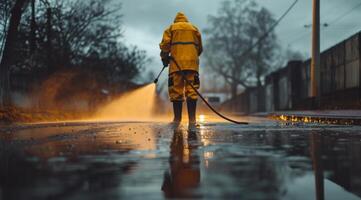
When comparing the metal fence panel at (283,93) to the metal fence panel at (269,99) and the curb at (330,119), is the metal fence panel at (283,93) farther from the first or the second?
the curb at (330,119)

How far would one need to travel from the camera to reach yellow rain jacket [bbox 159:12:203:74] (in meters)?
10.6

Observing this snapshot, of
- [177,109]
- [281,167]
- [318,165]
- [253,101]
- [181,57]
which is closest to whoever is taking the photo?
[281,167]

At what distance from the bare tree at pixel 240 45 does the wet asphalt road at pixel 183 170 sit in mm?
59250

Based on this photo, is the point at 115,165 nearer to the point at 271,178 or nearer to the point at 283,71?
the point at 271,178

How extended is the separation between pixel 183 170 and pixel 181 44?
7.25 metres

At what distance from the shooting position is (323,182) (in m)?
3.18

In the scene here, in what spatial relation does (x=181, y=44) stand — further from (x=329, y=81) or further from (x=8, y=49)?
(x=329, y=81)

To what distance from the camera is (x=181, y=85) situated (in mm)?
10883

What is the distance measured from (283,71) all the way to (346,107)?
619 inches

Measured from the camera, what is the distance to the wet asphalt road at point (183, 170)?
2.85 metres

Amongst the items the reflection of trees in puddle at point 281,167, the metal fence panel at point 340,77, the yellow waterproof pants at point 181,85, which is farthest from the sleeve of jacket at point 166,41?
→ the metal fence panel at point 340,77

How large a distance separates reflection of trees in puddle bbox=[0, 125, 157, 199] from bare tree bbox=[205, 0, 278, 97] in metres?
59.2

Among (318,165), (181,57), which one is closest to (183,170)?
(318,165)

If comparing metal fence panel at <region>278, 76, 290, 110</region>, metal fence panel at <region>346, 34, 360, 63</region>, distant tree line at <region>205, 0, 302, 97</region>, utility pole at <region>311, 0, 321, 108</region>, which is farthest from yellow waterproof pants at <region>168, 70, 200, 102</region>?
distant tree line at <region>205, 0, 302, 97</region>
